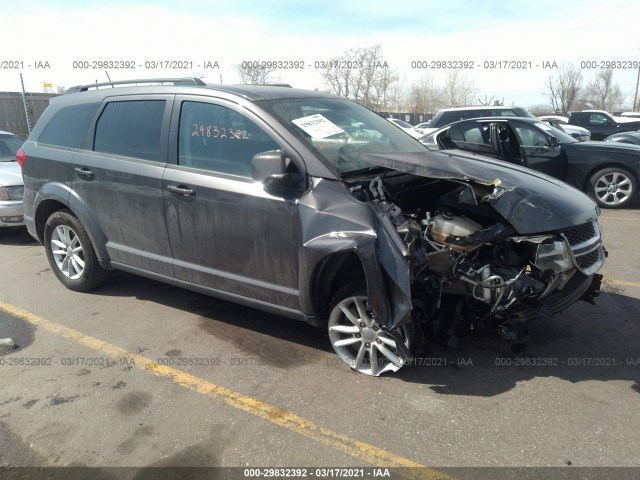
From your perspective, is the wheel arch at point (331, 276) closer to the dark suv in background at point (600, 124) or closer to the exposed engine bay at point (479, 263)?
the exposed engine bay at point (479, 263)

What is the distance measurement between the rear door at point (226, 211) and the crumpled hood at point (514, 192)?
0.81 m

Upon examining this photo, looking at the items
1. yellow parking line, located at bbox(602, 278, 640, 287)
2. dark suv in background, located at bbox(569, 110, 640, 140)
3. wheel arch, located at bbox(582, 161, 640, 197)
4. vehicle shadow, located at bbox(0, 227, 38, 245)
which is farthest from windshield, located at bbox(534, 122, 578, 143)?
dark suv in background, located at bbox(569, 110, 640, 140)

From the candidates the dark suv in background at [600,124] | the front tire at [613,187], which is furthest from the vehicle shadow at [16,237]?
the dark suv in background at [600,124]

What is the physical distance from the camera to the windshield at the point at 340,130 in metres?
3.55

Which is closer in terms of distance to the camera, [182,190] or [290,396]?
[290,396]

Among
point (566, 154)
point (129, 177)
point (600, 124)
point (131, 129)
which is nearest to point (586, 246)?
point (129, 177)

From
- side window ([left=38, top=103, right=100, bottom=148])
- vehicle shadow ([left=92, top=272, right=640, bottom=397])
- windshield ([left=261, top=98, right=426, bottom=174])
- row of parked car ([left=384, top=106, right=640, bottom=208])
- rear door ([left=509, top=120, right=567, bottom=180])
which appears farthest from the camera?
rear door ([left=509, top=120, right=567, bottom=180])

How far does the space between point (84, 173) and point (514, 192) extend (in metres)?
3.70

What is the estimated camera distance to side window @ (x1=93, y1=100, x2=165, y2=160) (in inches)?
163

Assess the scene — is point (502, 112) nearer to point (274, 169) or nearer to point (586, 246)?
point (586, 246)

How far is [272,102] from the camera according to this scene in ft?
12.4

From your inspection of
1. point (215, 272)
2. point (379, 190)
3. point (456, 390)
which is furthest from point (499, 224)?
point (215, 272)

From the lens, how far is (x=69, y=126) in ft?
16.0

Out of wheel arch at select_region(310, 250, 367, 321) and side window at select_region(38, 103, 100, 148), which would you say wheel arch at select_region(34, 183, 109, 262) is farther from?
wheel arch at select_region(310, 250, 367, 321)
